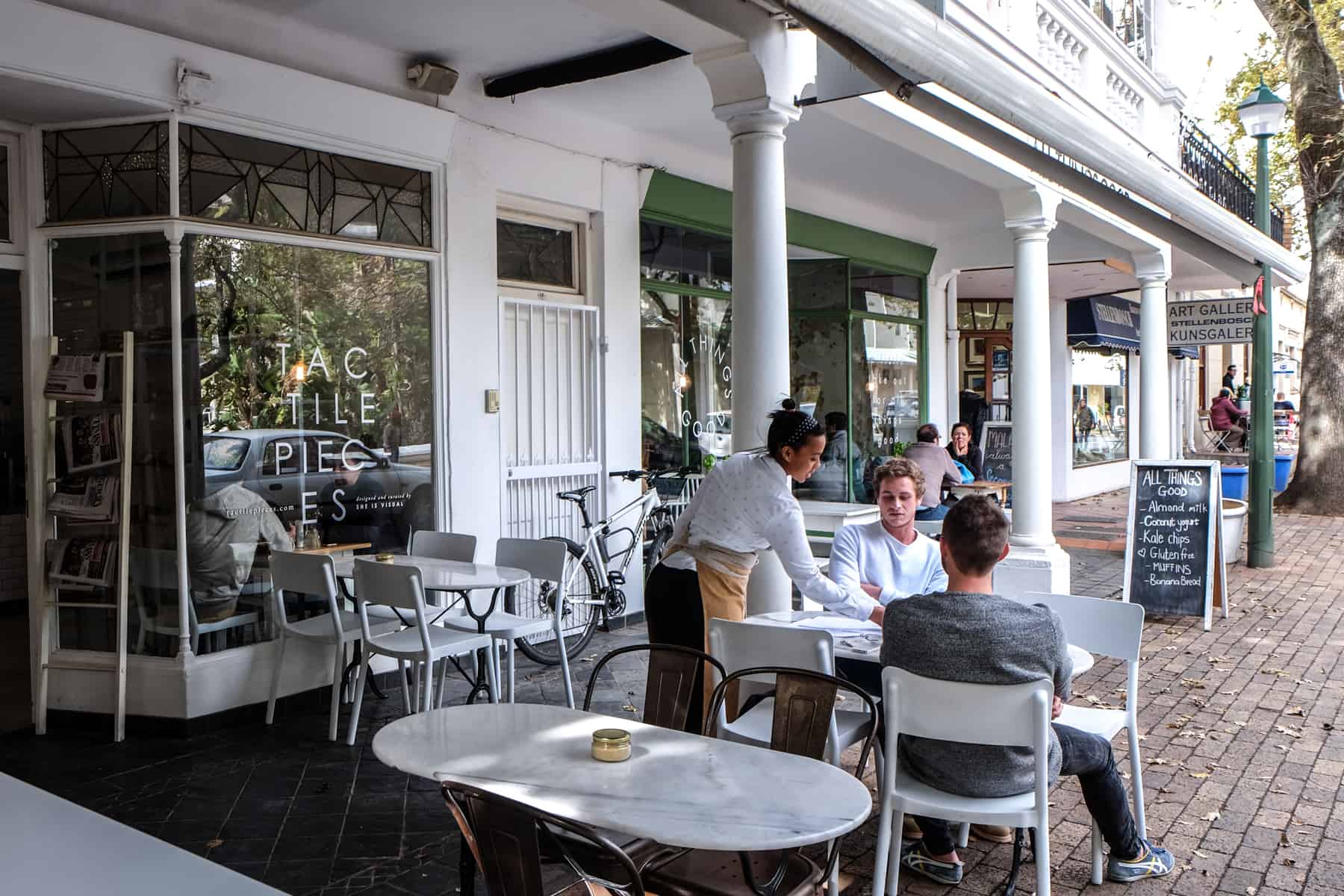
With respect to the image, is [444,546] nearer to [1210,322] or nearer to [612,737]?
[612,737]

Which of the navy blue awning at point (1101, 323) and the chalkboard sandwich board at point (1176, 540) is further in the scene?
the navy blue awning at point (1101, 323)

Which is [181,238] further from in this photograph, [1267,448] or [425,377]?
[1267,448]

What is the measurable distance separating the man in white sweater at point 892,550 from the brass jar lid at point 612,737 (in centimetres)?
179

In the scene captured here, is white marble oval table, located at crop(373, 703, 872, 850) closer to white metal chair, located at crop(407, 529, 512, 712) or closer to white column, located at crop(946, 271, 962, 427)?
white metal chair, located at crop(407, 529, 512, 712)

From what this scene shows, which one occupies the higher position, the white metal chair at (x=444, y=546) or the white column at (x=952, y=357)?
the white column at (x=952, y=357)

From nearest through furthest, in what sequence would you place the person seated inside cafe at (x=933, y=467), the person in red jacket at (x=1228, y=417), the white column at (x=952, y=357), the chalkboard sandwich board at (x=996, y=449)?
the person seated inside cafe at (x=933, y=467) → the white column at (x=952, y=357) → the chalkboard sandwich board at (x=996, y=449) → the person in red jacket at (x=1228, y=417)

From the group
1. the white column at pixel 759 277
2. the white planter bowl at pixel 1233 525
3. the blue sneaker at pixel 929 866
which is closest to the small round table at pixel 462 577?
the white column at pixel 759 277

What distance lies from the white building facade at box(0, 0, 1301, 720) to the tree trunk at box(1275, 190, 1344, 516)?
589cm

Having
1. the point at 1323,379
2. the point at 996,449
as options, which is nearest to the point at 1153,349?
the point at 996,449

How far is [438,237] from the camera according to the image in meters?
6.12

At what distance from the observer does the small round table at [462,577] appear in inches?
191

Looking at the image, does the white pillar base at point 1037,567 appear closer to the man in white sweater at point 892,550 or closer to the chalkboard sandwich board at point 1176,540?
the chalkboard sandwich board at point 1176,540

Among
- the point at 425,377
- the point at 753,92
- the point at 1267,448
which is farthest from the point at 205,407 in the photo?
the point at 1267,448

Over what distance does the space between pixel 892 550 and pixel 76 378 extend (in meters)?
3.89
